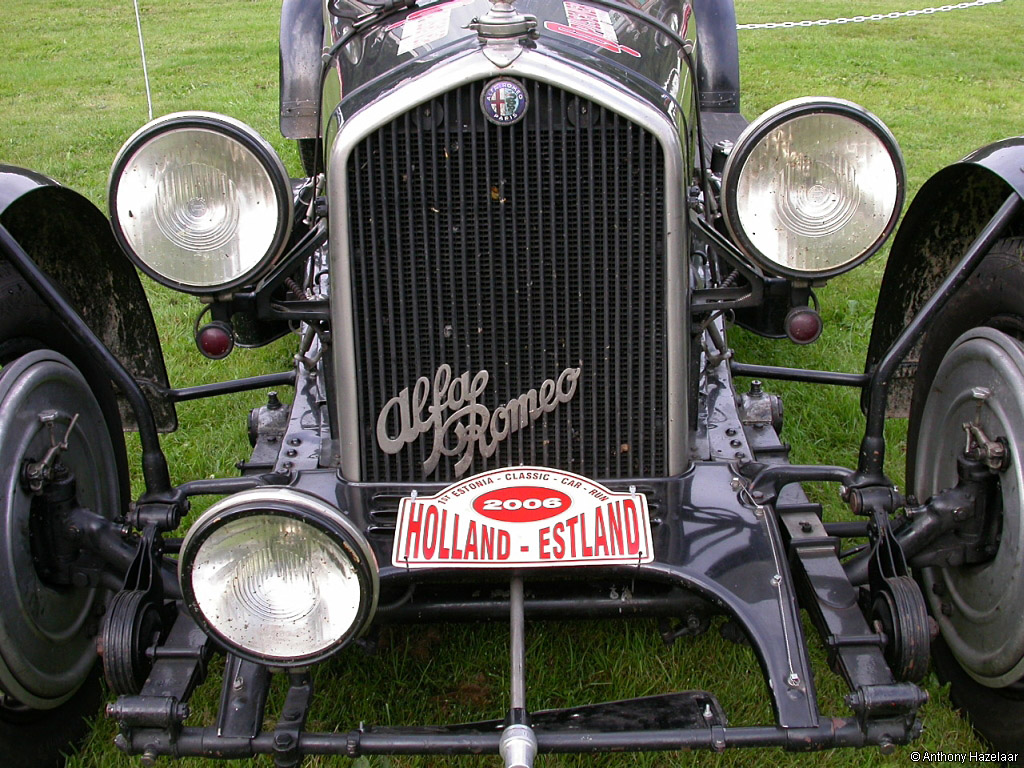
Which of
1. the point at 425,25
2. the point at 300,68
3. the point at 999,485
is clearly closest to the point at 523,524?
the point at 999,485

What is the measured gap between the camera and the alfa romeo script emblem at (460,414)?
2.38 m

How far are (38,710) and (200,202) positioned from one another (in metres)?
1.26

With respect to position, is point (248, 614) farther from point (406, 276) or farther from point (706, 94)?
point (706, 94)

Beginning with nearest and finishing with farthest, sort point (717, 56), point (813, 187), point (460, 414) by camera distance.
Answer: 1. point (813, 187)
2. point (460, 414)
3. point (717, 56)

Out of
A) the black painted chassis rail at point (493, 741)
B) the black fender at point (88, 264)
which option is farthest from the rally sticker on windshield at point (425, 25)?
the black painted chassis rail at point (493, 741)

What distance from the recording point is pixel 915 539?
2.31m

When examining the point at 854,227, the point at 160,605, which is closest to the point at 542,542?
the point at 160,605

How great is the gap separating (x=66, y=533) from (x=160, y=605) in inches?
12.5

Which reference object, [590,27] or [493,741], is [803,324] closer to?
[590,27]

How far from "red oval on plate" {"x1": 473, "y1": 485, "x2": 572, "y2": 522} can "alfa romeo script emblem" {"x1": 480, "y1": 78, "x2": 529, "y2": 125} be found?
0.81 m

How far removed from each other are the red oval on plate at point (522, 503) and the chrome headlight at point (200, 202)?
2.51ft

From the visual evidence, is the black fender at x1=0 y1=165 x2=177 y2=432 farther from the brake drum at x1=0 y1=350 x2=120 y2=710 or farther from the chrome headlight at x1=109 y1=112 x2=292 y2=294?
the chrome headlight at x1=109 y1=112 x2=292 y2=294

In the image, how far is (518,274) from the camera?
2.32 metres

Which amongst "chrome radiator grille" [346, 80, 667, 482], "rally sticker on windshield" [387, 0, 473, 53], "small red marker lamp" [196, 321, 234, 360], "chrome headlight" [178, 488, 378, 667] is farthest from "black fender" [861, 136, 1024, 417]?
"small red marker lamp" [196, 321, 234, 360]
